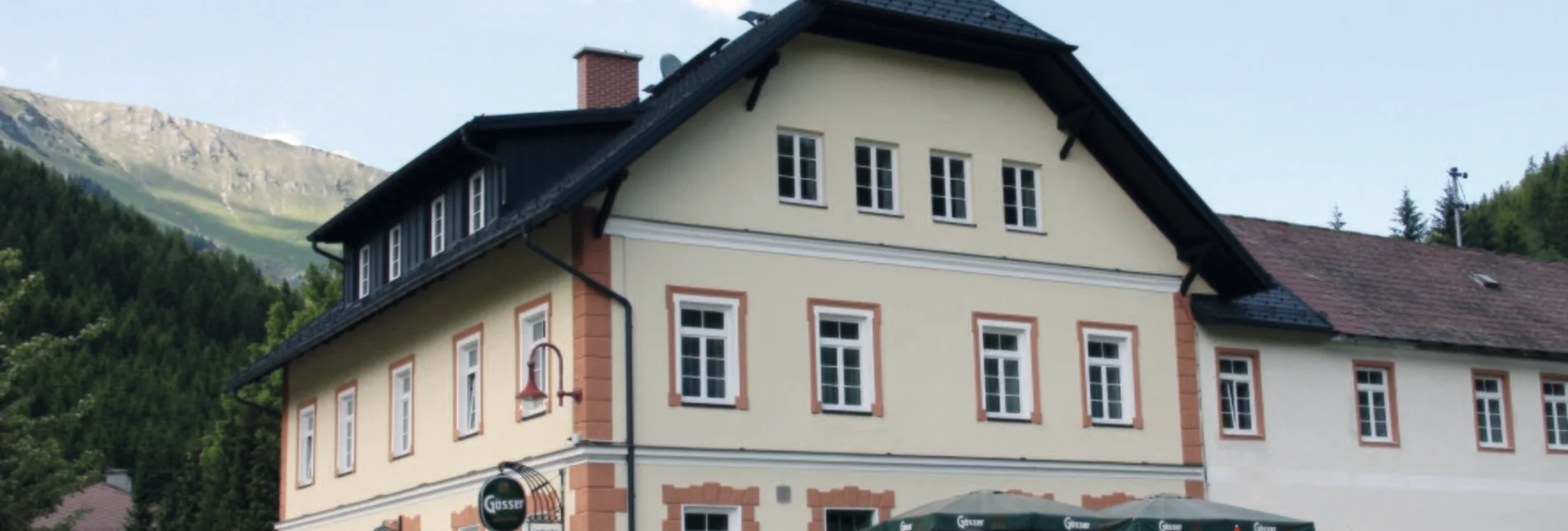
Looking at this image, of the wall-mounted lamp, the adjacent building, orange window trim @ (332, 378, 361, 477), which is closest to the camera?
the wall-mounted lamp

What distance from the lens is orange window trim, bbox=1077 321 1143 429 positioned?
84.6 feet

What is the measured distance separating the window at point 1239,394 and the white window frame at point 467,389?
34.1ft

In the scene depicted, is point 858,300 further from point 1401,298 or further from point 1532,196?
point 1532,196

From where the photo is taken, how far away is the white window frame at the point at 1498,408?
3064 cm

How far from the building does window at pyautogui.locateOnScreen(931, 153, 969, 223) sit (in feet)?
13.7

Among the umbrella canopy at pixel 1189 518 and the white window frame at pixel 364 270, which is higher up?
the white window frame at pixel 364 270

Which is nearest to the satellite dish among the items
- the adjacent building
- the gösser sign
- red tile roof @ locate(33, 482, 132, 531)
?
the adjacent building

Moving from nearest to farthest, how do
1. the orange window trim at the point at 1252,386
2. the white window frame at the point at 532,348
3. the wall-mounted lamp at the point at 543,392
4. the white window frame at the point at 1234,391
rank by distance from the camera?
1. the wall-mounted lamp at the point at 543,392
2. the white window frame at the point at 532,348
3. the orange window trim at the point at 1252,386
4. the white window frame at the point at 1234,391

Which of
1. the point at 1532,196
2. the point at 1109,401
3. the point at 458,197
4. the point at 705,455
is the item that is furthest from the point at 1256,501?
the point at 1532,196

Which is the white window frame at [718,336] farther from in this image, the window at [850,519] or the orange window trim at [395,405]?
the orange window trim at [395,405]

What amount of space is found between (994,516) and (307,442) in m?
14.8

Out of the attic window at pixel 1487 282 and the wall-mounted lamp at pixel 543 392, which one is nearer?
the wall-mounted lamp at pixel 543 392

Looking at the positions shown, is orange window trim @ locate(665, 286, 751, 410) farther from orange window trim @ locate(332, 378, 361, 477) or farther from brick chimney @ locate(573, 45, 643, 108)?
orange window trim @ locate(332, 378, 361, 477)

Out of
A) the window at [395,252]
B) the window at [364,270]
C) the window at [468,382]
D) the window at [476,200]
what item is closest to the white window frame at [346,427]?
the window at [364,270]
